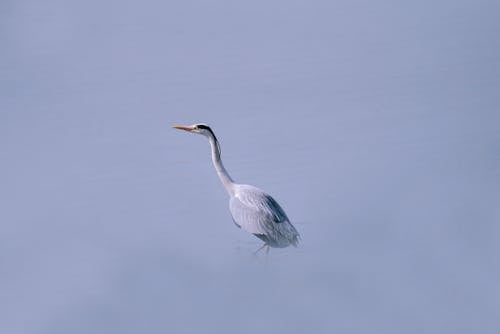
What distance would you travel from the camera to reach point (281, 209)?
7.64 meters

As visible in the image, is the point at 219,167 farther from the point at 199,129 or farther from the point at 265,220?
the point at 265,220

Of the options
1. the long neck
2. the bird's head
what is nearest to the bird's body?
the long neck

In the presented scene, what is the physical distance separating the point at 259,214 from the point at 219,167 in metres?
0.69

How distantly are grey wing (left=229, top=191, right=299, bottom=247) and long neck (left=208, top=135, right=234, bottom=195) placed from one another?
0.33 m

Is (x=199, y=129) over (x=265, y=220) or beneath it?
over

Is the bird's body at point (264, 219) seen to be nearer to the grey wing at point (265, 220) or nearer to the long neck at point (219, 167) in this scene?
the grey wing at point (265, 220)

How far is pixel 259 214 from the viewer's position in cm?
747

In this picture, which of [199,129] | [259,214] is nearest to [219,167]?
[199,129]

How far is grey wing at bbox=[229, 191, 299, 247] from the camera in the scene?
7.45 meters

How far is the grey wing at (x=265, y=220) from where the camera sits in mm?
7453

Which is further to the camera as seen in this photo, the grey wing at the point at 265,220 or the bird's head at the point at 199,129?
the bird's head at the point at 199,129

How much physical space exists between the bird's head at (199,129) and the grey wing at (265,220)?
69cm

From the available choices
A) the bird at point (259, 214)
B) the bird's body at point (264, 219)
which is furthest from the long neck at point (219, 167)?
the bird's body at point (264, 219)

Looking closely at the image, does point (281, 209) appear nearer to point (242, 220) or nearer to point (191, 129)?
point (242, 220)
